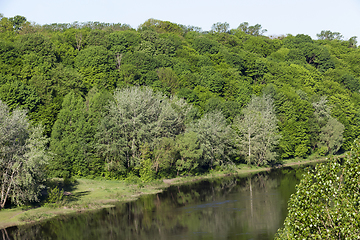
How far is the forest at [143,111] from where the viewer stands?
6062cm

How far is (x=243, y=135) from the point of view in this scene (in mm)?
78812

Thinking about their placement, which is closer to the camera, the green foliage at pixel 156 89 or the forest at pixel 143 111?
the forest at pixel 143 111

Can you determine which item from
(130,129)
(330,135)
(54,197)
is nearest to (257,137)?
(330,135)

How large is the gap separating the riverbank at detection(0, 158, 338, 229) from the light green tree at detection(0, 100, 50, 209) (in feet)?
6.28

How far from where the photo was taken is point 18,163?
40406 mm

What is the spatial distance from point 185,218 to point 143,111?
1077 inches

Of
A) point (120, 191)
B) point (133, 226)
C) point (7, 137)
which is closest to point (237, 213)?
point (133, 226)

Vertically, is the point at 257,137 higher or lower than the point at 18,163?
lower

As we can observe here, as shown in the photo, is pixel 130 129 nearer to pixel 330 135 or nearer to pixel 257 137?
pixel 257 137

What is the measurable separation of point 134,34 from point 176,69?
76.2 ft


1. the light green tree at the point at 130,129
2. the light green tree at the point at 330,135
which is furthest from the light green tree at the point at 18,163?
the light green tree at the point at 330,135

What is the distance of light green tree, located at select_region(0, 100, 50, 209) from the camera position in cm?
4006

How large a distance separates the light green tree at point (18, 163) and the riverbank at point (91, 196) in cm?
191

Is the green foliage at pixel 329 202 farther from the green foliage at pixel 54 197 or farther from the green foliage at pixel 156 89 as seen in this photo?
the green foliage at pixel 156 89
